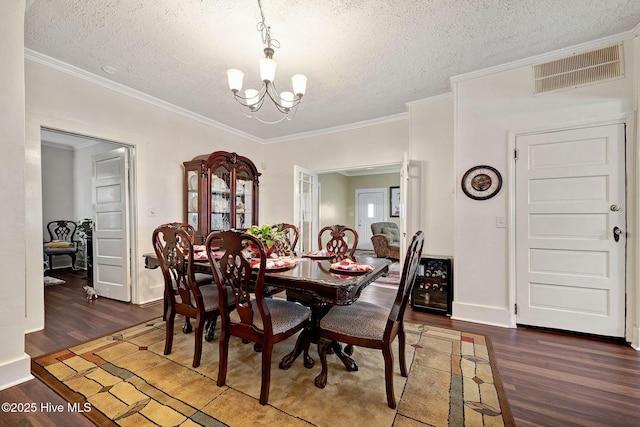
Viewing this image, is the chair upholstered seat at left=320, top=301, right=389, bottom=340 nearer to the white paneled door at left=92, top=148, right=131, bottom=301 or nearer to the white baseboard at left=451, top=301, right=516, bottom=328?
the white baseboard at left=451, top=301, right=516, bottom=328

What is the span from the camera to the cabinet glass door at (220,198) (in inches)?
153

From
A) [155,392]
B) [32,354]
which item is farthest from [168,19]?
[32,354]

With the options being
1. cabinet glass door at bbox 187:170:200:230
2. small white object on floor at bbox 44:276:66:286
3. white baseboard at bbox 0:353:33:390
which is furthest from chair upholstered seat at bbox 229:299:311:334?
small white object on floor at bbox 44:276:66:286

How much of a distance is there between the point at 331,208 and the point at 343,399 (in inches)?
257

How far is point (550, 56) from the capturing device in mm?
2531

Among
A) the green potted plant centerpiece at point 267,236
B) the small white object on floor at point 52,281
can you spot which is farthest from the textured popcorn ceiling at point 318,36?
the small white object on floor at point 52,281

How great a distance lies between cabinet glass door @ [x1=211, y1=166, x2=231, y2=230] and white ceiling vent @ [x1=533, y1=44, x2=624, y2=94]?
3.85 meters

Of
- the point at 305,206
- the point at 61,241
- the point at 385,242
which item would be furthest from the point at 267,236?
the point at 61,241

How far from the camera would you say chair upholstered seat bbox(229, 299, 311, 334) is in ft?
5.45

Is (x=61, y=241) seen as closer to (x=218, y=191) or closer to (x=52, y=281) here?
(x=52, y=281)

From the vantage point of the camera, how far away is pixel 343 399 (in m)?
1.60

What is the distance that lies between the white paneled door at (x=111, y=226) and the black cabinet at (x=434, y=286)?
11.7ft

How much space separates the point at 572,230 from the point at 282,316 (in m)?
2.75

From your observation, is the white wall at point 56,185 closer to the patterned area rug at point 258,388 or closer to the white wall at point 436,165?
the patterned area rug at point 258,388
